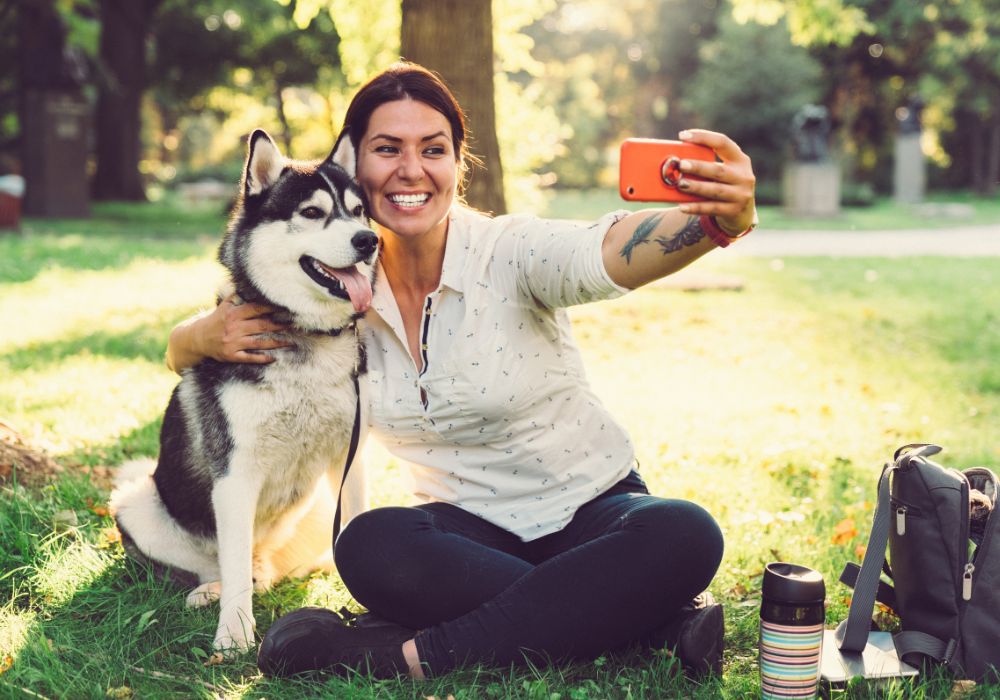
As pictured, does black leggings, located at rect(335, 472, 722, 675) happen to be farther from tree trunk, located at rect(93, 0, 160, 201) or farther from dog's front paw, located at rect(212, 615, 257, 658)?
tree trunk, located at rect(93, 0, 160, 201)

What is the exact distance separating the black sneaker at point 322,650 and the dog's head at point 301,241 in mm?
934

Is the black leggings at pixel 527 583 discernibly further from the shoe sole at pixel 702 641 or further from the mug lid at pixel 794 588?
the mug lid at pixel 794 588

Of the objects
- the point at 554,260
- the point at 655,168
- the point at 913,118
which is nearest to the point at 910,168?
the point at 913,118

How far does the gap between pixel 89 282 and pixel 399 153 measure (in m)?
8.30

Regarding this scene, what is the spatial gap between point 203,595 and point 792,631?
1.90 metres

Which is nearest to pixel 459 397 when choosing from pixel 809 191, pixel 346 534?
pixel 346 534

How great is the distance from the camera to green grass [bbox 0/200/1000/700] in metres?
2.62

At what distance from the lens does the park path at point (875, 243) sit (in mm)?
14617

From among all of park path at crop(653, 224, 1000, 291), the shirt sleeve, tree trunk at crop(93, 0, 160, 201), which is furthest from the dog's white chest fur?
tree trunk at crop(93, 0, 160, 201)

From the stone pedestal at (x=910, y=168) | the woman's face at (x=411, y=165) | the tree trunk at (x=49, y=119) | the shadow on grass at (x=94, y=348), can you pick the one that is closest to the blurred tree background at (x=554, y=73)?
the tree trunk at (x=49, y=119)

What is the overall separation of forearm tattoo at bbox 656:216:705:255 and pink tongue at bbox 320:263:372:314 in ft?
3.24

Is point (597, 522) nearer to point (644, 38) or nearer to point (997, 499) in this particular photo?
point (997, 499)

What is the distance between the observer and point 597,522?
2.85 meters

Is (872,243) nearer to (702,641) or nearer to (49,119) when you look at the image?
(702,641)
